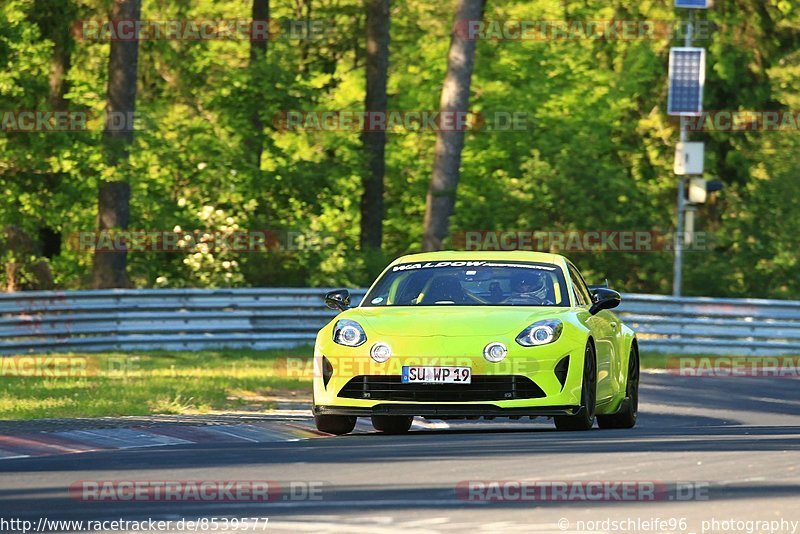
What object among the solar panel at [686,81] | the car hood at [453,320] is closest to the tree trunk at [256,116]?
the solar panel at [686,81]

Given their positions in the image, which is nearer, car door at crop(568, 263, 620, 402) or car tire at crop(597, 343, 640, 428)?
car door at crop(568, 263, 620, 402)

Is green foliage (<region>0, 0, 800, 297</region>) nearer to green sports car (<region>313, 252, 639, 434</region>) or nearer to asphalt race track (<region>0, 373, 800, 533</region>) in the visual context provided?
green sports car (<region>313, 252, 639, 434</region>)

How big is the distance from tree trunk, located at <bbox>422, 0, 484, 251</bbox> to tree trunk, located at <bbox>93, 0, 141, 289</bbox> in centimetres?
581

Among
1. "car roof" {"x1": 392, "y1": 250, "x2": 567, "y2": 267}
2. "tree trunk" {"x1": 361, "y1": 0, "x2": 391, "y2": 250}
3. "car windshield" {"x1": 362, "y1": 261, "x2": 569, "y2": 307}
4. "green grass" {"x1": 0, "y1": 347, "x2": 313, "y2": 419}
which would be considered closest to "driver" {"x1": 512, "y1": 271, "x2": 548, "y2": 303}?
"car windshield" {"x1": 362, "y1": 261, "x2": 569, "y2": 307}

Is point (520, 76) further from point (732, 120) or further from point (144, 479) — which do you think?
point (144, 479)

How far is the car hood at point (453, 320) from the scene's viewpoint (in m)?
15.1

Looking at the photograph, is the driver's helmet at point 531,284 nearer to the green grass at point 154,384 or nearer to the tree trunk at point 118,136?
the green grass at point 154,384

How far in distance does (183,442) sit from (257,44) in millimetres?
30464

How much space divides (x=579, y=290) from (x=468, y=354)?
2.16 m

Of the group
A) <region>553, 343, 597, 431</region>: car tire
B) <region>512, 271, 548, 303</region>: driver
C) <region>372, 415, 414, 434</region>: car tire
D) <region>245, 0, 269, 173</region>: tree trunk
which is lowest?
<region>372, 415, 414, 434</region>: car tire

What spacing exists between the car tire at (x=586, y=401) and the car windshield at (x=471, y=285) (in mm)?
651

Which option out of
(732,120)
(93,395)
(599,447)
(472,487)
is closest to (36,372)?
(93,395)

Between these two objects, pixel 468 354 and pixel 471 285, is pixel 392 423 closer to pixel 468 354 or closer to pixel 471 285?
pixel 471 285

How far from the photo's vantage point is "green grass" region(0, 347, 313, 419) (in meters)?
18.6
